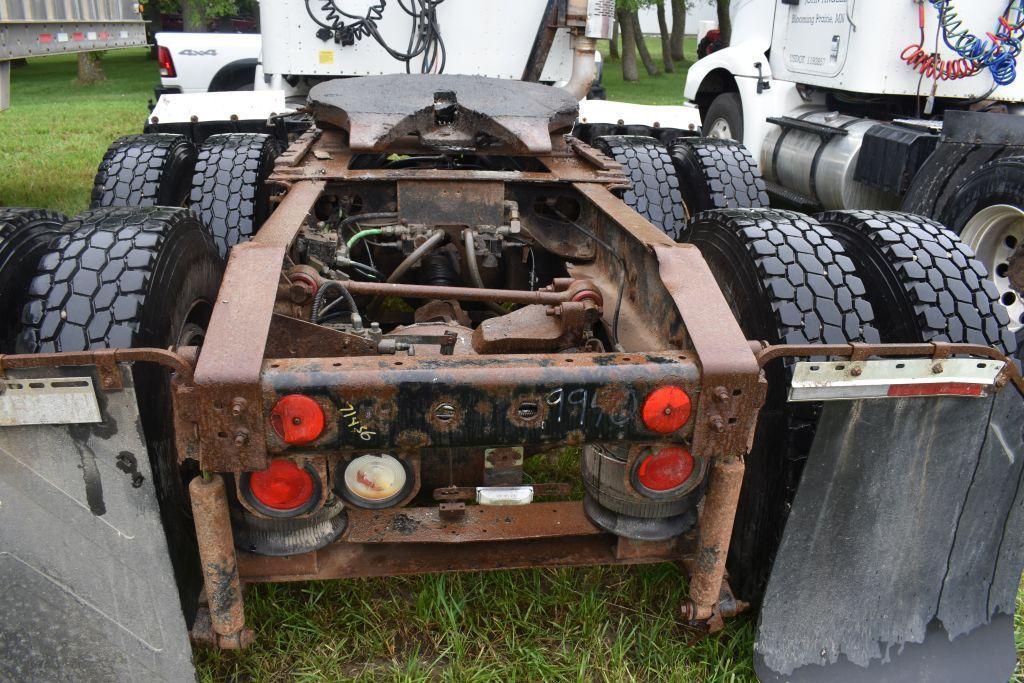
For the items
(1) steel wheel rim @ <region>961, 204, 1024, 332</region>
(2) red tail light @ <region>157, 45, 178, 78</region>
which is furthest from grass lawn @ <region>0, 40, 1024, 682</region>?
(2) red tail light @ <region>157, 45, 178, 78</region>

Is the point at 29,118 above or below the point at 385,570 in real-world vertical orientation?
below

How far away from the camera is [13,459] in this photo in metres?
1.72

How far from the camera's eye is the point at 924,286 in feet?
7.34

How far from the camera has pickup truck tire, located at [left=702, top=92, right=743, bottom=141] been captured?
24.6ft

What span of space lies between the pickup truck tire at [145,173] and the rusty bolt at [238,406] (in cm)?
262

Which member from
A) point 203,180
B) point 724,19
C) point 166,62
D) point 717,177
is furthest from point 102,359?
point 724,19

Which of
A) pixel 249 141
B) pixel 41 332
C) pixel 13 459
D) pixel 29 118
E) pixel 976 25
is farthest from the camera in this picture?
pixel 29 118

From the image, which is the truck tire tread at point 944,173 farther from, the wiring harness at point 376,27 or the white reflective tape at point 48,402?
the white reflective tape at point 48,402

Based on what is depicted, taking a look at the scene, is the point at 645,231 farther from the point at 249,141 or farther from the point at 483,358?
the point at 249,141

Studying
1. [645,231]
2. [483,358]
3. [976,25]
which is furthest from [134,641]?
[976,25]

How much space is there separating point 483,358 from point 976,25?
18.2 feet

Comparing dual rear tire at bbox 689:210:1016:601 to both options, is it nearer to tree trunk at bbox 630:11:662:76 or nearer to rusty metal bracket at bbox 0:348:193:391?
rusty metal bracket at bbox 0:348:193:391

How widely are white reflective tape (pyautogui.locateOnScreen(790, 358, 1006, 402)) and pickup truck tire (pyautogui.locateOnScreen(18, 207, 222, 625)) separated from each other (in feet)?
4.98

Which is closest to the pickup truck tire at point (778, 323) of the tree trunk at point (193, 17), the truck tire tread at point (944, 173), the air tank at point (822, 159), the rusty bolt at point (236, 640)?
the rusty bolt at point (236, 640)
